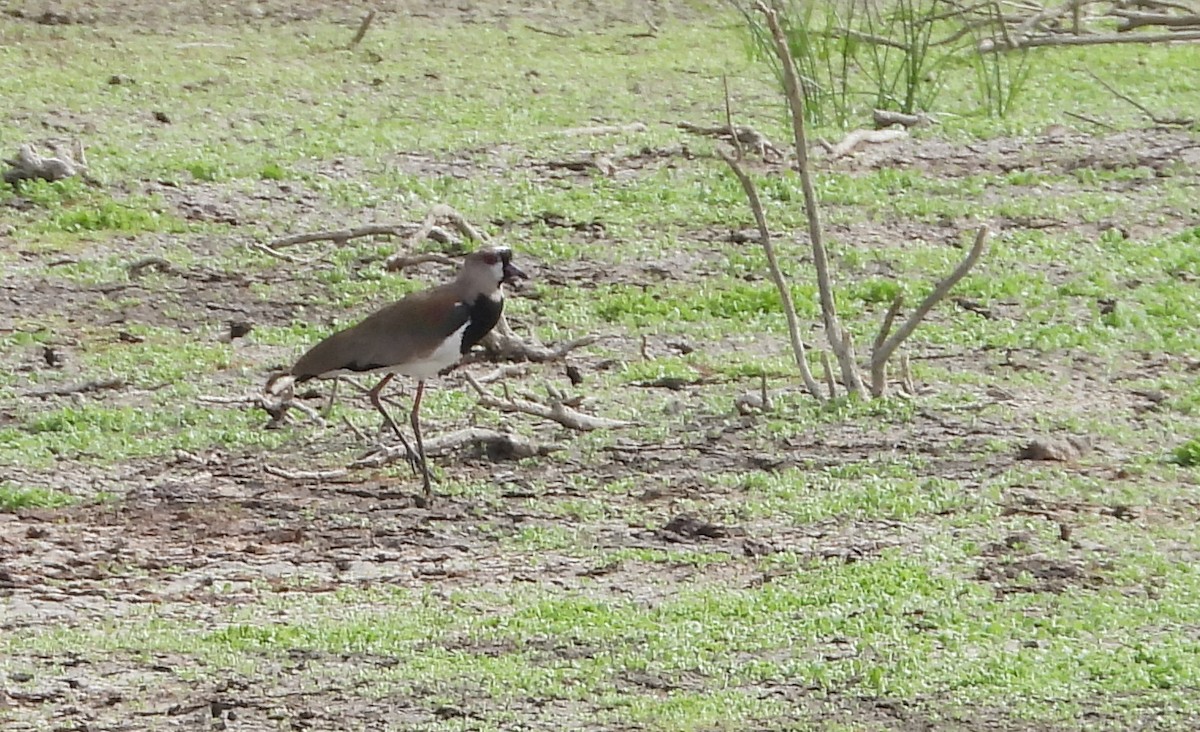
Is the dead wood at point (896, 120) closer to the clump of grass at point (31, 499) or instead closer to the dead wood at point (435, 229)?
the dead wood at point (435, 229)

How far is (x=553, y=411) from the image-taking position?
21.1 ft

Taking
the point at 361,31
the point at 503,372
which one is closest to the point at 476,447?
the point at 503,372

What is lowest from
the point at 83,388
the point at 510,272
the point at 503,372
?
the point at 83,388

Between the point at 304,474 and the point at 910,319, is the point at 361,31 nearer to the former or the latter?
the point at 910,319

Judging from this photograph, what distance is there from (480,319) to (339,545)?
39.2 inches

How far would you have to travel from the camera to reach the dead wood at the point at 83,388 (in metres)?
6.90

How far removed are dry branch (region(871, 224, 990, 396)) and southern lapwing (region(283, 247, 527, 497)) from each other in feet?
3.84

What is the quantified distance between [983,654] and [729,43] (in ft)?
29.1

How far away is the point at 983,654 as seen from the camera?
463cm

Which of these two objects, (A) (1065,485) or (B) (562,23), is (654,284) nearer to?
(A) (1065,485)

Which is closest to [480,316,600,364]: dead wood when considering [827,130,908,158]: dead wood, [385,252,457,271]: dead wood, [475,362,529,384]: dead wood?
[475,362,529,384]: dead wood

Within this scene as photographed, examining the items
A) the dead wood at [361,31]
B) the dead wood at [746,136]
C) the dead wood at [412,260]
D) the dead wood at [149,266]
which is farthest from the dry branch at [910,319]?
the dead wood at [361,31]

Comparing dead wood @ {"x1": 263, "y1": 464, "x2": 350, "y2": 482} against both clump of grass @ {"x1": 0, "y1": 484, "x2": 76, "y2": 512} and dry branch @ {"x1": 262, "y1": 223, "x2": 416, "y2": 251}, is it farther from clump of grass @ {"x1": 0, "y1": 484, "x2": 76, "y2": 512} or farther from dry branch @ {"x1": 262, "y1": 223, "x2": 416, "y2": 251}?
dry branch @ {"x1": 262, "y1": 223, "x2": 416, "y2": 251}

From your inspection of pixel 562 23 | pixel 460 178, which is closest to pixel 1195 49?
pixel 562 23
